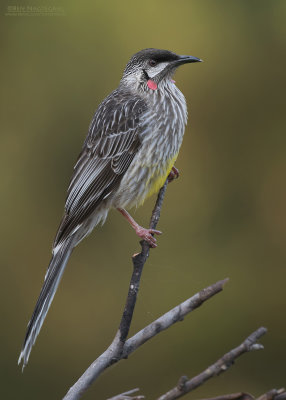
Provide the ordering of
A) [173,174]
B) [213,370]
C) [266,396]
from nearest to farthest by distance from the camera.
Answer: [266,396] → [213,370] → [173,174]

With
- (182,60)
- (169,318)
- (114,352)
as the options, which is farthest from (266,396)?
(182,60)

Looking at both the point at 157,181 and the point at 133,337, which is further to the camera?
the point at 157,181

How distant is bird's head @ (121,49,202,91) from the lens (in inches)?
126

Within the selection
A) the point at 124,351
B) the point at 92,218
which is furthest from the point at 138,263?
the point at 92,218

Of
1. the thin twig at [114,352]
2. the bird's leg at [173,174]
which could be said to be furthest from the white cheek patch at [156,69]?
the thin twig at [114,352]

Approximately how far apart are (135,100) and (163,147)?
0.38 m

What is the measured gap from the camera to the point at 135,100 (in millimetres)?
3256

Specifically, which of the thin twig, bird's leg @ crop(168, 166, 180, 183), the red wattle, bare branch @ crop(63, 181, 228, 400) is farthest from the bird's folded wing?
bare branch @ crop(63, 181, 228, 400)

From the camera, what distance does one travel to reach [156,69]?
129 inches

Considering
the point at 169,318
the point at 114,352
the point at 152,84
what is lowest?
the point at 114,352

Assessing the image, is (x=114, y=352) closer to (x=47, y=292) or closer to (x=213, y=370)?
(x=213, y=370)

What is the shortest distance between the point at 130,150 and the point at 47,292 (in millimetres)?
963

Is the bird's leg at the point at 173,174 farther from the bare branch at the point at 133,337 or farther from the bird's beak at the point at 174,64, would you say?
the bare branch at the point at 133,337

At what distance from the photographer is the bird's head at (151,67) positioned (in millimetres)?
3199
